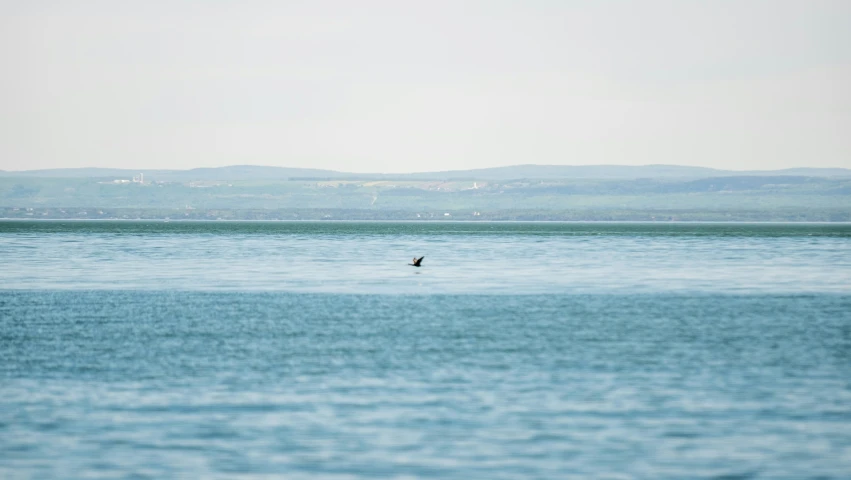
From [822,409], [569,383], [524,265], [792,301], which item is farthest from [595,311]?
[524,265]

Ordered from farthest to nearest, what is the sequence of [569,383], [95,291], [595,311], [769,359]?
[95,291] < [595,311] < [769,359] < [569,383]

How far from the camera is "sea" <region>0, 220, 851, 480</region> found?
21500 millimetres

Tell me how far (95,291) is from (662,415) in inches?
1712

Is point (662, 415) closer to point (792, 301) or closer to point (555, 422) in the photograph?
point (555, 422)

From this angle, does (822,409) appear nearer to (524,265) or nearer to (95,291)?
(95,291)

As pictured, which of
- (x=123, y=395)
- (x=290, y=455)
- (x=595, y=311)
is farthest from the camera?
(x=595, y=311)

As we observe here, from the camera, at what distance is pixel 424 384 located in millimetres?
29656

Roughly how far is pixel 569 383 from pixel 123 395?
10423 mm

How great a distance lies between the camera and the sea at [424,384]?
21500 mm

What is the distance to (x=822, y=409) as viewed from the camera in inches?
1025

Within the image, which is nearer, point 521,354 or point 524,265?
point 521,354

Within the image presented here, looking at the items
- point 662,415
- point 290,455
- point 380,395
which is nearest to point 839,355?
point 662,415

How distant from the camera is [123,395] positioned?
28.0 metres

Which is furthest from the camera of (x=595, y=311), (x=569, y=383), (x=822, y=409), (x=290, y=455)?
(x=595, y=311)
